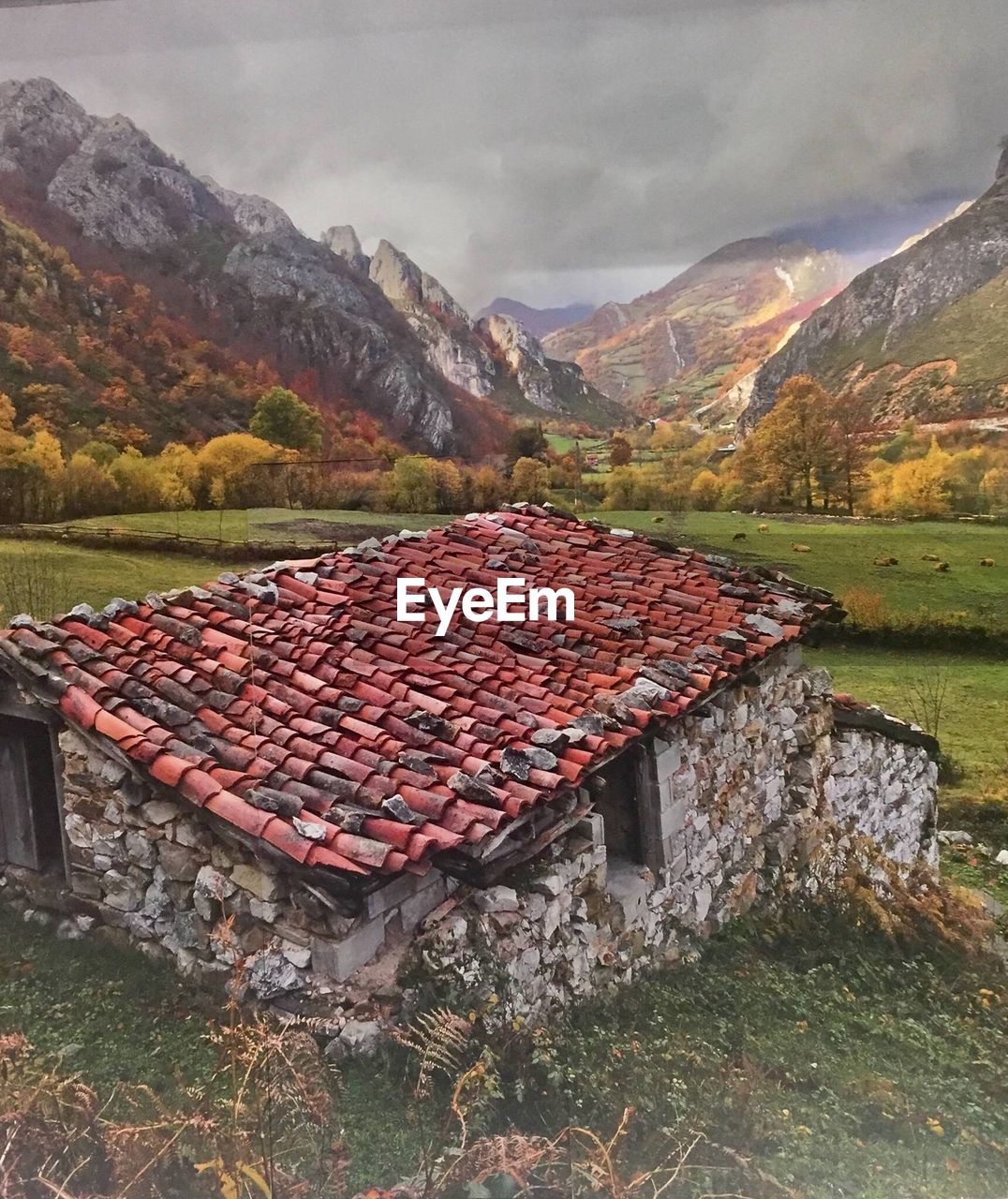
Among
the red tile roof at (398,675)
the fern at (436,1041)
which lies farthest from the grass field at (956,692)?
the fern at (436,1041)

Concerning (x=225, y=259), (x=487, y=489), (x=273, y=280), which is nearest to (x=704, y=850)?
(x=487, y=489)

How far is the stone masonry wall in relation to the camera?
2.74 meters

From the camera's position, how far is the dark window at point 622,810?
3314 millimetres

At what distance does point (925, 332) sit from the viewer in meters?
3.16

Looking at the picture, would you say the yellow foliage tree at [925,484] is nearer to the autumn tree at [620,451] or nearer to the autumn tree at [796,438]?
the autumn tree at [796,438]

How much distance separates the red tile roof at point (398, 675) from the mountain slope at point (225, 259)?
62cm

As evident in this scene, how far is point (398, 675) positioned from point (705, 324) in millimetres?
1859

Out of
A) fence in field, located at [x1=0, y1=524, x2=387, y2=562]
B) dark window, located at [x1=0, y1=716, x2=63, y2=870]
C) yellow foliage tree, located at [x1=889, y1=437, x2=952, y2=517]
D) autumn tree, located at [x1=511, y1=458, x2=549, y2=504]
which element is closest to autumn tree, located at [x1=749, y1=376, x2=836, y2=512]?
yellow foliage tree, located at [x1=889, y1=437, x2=952, y2=517]

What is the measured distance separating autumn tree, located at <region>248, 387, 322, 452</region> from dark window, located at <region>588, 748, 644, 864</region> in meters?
1.82

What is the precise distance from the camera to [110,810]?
9.29 ft

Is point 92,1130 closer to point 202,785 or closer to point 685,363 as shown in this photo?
point 202,785

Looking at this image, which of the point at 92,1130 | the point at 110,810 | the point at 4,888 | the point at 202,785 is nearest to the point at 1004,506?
the point at 202,785

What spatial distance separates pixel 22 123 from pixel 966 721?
15.4 feet

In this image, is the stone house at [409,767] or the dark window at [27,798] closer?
the stone house at [409,767]
